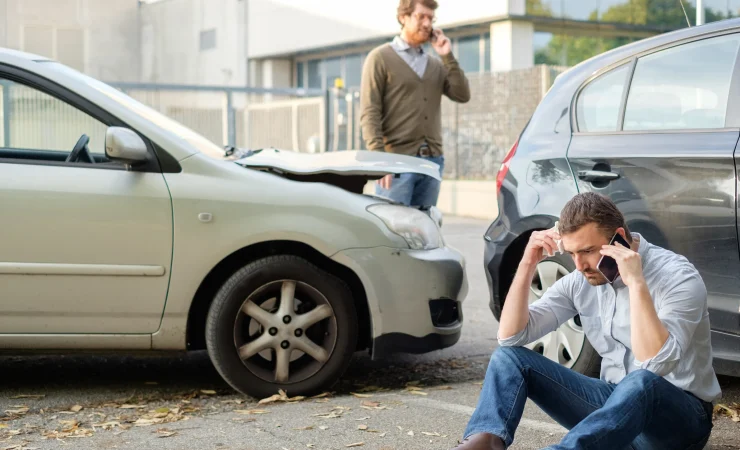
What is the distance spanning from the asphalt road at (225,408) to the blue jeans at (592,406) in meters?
0.70

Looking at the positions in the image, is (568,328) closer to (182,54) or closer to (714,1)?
(714,1)

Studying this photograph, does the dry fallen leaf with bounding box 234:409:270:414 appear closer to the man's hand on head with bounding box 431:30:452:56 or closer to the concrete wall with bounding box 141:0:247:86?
the man's hand on head with bounding box 431:30:452:56

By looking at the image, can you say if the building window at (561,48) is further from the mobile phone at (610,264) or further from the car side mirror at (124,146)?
the mobile phone at (610,264)

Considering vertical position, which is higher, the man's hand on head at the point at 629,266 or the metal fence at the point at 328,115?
the metal fence at the point at 328,115

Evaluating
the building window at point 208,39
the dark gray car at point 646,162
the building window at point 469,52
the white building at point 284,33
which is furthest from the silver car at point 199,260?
the building window at point 208,39

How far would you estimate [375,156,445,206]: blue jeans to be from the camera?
20.9 ft

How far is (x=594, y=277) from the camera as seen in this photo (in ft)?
11.6

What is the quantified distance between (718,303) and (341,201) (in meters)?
1.79

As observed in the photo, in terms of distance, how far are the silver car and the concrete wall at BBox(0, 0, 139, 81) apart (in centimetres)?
2748

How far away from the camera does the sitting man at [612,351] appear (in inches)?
132

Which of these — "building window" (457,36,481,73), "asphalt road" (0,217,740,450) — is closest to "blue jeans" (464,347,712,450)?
"asphalt road" (0,217,740,450)

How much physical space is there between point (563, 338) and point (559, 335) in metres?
0.03

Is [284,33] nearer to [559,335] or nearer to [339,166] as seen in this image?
[339,166]

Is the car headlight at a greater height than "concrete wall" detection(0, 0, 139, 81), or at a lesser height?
lesser
